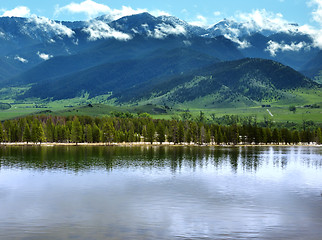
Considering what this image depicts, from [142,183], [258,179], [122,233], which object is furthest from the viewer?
[258,179]

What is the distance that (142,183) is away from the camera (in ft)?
336

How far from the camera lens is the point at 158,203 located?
77.6 m

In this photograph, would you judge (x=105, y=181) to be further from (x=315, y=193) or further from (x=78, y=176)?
(x=315, y=193)

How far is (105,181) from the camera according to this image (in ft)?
344

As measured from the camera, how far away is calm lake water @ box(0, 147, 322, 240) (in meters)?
58.3

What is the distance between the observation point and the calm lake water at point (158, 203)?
58344 millimetres

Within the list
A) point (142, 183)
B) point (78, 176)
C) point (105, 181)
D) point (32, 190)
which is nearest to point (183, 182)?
point (142, 183)

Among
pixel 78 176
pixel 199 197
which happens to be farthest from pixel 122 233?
pixel 78 176

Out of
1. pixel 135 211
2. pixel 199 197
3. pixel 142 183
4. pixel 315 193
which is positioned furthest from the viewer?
pixel 142 183

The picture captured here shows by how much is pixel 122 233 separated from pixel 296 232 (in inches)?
965

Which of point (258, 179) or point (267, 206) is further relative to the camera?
point (258, 179)

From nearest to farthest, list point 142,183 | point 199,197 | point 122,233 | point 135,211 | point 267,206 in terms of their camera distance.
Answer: point 122,233
point 135,211
point 267,206
point 199,197
point 142,183

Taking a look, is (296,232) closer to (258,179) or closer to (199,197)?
(199,197)

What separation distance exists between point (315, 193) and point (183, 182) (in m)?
31.7
